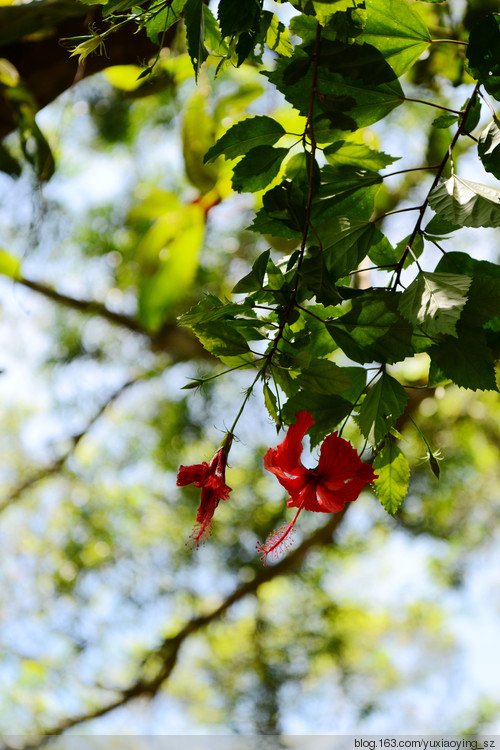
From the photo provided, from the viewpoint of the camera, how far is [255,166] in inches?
8.7

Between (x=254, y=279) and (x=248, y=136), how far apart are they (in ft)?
0.16

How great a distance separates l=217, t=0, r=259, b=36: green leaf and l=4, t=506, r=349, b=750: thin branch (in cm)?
85

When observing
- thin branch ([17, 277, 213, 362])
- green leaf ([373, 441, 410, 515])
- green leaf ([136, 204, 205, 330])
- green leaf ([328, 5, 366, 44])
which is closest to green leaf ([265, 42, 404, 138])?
green leaf ([328, 5, 366, 44])

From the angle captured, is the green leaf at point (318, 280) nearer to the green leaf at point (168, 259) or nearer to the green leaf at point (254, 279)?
the green leaf at point (254, 279)

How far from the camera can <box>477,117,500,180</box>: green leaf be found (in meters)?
0.20

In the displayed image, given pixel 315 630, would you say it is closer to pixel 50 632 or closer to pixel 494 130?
pixel 50 632

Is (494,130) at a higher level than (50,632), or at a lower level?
higher

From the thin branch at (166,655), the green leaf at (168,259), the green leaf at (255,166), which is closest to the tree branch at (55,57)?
the green leaf at (168,259)

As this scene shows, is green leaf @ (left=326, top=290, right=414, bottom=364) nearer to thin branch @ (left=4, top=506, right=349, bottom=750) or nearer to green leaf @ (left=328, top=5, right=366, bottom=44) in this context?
green leaf @ (left=328, top=5, right=366, bottom=44)

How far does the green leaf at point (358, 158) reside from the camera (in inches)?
8.7

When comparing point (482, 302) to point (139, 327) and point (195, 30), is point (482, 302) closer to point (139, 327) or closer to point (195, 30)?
point (195, 30)

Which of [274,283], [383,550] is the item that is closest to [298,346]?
[274,283]

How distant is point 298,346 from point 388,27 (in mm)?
104

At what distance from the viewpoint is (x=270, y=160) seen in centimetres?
22
